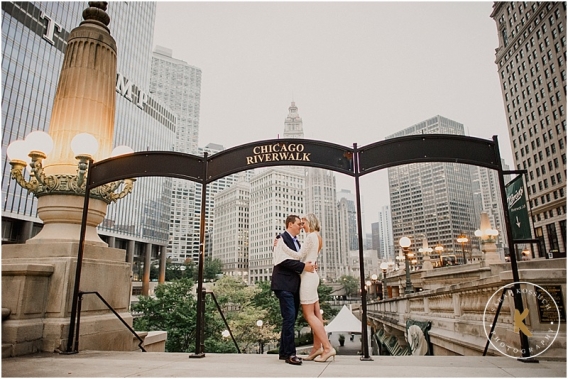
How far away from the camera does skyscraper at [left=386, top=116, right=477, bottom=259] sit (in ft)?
483

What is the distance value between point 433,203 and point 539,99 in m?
86.1

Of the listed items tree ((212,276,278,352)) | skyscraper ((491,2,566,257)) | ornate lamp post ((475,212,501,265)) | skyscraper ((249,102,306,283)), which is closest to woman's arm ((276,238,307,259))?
ornate lamp post ((475,212,501,265))

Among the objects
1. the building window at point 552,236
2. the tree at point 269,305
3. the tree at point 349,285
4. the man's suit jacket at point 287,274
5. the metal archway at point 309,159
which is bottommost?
the tree at point 349,285

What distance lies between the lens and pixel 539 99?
67.1m

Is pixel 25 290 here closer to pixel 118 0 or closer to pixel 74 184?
pixel 74 184

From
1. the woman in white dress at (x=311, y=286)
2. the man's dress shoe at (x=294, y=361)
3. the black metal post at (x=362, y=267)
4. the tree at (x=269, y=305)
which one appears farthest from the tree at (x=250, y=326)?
the man's dress shoe at (x=294, y=361)

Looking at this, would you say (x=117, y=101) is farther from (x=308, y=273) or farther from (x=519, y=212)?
(x=519, y=212)

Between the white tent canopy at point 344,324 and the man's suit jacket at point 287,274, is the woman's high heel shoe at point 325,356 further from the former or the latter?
the white tent canopy at point 344,324

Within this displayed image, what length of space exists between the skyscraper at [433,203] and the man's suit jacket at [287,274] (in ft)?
483

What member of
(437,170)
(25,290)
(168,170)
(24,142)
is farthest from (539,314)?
(437,170)

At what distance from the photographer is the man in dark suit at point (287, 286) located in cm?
504

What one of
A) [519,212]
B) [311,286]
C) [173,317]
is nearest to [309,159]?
[311,286]

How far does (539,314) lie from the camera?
545 cm

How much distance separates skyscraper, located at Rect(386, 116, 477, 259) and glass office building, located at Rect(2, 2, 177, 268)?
101 meters
